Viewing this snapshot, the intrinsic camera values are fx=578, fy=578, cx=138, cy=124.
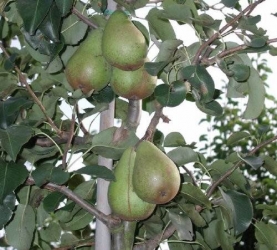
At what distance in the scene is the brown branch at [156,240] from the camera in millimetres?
1068

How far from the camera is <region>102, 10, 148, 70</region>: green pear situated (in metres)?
0.98

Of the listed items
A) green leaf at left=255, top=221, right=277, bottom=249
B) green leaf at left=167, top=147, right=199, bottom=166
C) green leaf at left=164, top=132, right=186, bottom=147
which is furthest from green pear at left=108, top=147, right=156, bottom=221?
green leaf at left=255, top=221, right=277, bottom=249

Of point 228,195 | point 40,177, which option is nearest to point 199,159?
point 228,195

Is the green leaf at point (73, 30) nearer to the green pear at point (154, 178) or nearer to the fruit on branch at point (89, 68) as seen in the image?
the fruit on branch at point (89, 68)

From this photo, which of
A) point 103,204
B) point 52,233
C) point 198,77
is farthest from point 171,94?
point 52,233

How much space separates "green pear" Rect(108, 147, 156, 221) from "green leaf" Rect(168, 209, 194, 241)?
3.3 inches

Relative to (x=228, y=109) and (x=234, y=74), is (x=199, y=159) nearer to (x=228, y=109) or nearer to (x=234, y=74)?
(x=234, y=74)

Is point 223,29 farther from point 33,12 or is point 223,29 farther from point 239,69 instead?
point 33,12

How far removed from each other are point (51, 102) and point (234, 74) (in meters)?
0.41

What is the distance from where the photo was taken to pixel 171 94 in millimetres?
949

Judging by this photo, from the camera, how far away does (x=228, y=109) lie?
3162 millimetres

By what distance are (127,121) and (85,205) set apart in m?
0.18

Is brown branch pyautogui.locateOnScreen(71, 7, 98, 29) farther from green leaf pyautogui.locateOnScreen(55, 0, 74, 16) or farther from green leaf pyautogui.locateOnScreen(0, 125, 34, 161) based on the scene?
green leaf pyautogui.locateOnScreen(0, 125, 34, 161)

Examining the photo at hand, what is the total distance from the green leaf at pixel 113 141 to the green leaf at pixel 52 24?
189 mm
